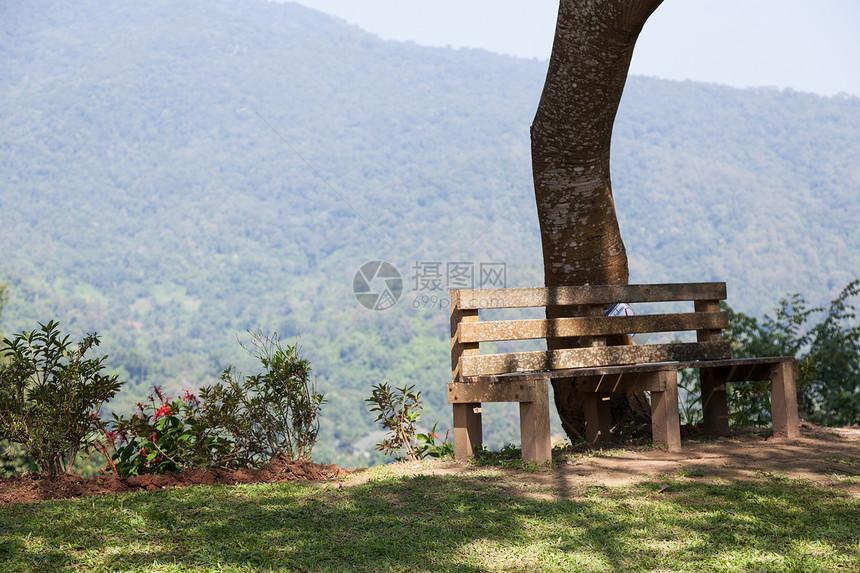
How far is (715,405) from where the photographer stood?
6012mm

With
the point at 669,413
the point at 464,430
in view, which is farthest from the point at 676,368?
the point at 464,430

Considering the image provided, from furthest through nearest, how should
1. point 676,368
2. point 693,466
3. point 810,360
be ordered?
point 810,360 → point 676,368 → point 693,466

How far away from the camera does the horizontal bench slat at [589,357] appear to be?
4996 millimetres

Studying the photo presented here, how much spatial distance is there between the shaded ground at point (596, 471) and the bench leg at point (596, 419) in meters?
0.59

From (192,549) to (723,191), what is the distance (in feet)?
445

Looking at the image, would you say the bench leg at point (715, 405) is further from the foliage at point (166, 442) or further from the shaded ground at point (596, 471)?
the foliage at point (166, 442)

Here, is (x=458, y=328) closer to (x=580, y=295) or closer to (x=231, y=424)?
(x=580, y=295)

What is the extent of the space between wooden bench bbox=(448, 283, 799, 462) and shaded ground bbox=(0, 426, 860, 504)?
0.93 ft

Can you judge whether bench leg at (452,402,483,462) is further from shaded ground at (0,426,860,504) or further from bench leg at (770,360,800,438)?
bench leg at (770,360,800,438)

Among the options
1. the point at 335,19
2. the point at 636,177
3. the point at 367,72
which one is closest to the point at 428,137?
the point at 367,72

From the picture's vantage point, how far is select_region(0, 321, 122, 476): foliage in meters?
4.37

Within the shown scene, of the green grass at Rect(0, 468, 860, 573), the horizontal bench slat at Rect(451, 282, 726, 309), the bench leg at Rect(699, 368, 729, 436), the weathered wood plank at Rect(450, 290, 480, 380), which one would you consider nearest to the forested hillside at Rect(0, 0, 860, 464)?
the bench leg at Rect(699, 368, 729, 436)

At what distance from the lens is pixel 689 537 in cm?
315

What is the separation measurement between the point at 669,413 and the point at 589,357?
733 millimetres
